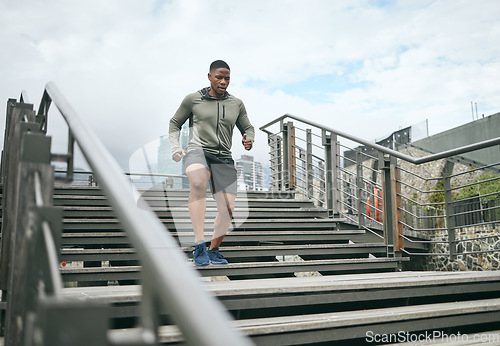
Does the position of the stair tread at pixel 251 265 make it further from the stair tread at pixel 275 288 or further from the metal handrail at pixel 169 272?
the metal handrail at pixel 169 272

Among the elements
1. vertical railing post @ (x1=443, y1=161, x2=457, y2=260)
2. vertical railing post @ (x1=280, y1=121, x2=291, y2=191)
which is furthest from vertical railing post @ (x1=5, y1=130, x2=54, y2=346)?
vertical railing post @ (x1=280, y1=121, x2=291, y2=191)

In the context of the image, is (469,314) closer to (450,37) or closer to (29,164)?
(29,164)

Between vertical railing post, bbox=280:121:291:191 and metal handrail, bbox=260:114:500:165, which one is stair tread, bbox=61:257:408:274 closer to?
metal handrail, bbox=260:114:500:165

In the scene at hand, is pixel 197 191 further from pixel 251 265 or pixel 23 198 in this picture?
pixel 23 198

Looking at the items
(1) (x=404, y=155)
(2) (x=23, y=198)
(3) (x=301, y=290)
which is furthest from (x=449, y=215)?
(2) (x=23, y=198)

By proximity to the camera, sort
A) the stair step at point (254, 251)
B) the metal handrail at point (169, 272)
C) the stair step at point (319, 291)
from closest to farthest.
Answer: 1. the metal handrail at point (169, 272)
2. the stair step at point (319, 291)
3. the stair step at point (254, 251)

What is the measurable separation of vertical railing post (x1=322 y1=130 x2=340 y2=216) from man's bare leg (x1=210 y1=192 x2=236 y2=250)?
2.09 metres

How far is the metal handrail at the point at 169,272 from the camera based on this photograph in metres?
0.61

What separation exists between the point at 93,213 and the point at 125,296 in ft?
8.20

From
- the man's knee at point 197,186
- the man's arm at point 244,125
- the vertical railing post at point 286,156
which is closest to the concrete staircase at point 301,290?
the man's knee at point 197,186

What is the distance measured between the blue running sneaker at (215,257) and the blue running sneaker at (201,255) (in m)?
0.14

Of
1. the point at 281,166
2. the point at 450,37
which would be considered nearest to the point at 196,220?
the point at 281,166

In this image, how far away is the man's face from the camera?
3.62 m

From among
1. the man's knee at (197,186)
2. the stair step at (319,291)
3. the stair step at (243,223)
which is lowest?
the stair step at (319,291)
